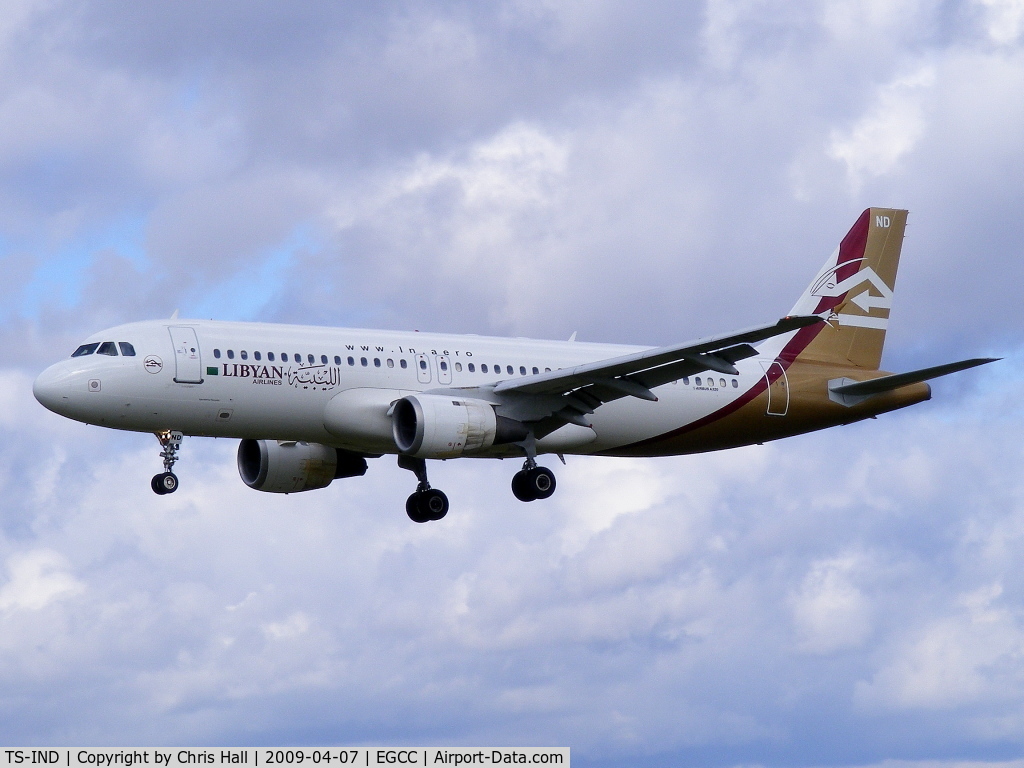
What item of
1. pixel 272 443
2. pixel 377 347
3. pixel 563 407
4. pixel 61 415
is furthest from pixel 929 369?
pixel 61 415

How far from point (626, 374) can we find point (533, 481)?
4.30m

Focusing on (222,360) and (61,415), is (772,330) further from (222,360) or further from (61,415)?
(61,415)

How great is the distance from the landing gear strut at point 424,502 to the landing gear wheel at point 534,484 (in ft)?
9.30

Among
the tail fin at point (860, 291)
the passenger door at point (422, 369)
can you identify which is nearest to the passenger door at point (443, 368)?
the passenger door at point (422, 369)

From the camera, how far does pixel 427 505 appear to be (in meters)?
51.2

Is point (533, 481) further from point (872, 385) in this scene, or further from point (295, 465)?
point (872, 385)

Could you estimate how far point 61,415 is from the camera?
1781 inches

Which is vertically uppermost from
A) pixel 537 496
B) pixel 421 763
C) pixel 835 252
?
pixel 835 252

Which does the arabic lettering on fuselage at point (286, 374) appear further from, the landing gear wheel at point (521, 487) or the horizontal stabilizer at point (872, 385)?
the horizontal stabilizer at point (872, 385)

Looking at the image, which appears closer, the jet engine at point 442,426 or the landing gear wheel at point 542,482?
the jet engine at point 442,426

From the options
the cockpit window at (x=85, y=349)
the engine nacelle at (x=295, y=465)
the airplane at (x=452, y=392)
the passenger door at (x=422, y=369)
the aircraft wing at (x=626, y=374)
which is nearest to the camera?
the aircraft wing at (x=626, y=374)

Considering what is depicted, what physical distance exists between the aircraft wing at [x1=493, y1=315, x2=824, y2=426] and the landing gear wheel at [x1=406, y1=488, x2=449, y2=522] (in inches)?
190

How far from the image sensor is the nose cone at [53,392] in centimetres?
4484

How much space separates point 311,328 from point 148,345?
4.55 metres
